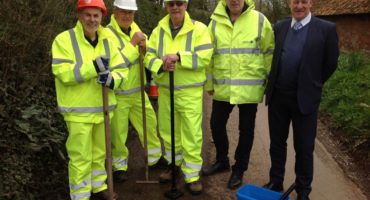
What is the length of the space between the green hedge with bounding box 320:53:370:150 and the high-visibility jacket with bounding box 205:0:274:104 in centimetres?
293

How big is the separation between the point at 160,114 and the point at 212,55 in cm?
99

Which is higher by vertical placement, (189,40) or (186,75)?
(189,40)

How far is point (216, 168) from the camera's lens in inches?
212

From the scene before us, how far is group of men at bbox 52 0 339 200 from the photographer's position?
3979 millimetres

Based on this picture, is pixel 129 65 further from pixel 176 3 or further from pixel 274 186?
pixel 274 186

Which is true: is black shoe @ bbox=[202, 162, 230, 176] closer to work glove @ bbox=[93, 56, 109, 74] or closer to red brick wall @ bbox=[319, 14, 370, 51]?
work glove @ bbox=[93, 56, 109, 74]

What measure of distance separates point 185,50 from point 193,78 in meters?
0.35

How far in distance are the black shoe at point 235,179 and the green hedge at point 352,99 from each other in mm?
2629

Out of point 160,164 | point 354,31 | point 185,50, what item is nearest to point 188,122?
point 185,50

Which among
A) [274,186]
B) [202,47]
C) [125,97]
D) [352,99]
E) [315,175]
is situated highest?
[202,47]

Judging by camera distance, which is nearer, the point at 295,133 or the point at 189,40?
the point at 295,133

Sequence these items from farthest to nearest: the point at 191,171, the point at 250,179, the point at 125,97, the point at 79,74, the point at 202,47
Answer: the point at 250,179 → the point at 125,97 → the point at 191,171 → the point at 202,47 → the point at 79,74

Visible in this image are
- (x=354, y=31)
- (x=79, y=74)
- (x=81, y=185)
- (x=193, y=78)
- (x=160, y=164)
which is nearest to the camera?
(x=79, y=74)

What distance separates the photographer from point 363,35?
17.7m
